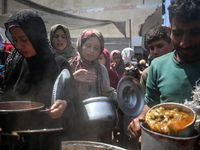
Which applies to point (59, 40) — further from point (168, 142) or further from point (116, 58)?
point (168, 142)

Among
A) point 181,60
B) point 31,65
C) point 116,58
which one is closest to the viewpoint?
point 181,60

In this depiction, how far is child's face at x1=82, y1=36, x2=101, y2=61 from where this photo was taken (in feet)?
7.56

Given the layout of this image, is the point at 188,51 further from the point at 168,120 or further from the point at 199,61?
the point at 168,120

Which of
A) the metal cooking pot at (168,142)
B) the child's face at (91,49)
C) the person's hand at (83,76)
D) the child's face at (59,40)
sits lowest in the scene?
the metal cooking pot at (168,142)

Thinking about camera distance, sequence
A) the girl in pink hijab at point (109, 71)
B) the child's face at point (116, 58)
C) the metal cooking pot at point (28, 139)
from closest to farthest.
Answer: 1. the metal cooking pot at point (28, 139)
2. the girl in pink hijab at point (109, 71)
3. the child's face at point (116, 58)

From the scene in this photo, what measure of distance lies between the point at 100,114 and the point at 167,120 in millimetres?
815

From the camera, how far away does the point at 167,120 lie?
2.99 feet

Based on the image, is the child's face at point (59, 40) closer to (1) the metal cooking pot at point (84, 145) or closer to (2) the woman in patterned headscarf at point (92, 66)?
(2) the woman in patterned headscarf at point (92, 66)

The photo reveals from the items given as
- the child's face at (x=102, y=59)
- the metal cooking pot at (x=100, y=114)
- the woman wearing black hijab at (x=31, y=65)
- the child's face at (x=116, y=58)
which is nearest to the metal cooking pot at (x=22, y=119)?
the woman wearing black hijab at (x=31, y=65)

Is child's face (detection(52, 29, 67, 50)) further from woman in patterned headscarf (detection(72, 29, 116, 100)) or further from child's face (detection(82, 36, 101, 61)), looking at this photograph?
child's face (detection(82, 36, 101, 61))

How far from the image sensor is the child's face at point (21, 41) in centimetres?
142

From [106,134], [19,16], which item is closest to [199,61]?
[106,134]

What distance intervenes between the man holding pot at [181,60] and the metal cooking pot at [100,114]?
0.41 m

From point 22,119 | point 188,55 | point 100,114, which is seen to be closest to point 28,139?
point 22,119
